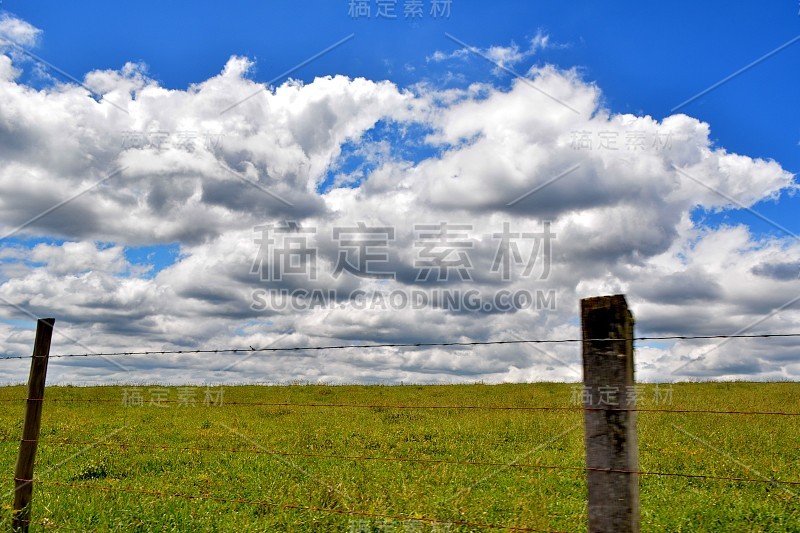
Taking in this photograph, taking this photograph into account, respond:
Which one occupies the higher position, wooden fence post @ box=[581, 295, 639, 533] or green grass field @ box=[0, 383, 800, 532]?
wooden fence post @ box=[581, 295, 639, 533]

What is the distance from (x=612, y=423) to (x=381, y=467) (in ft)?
25.0

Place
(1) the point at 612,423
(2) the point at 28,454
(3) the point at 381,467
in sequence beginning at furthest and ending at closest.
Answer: (3) the point at 381,467 < (2) the point at 28,454 < (1) the point at 612,423

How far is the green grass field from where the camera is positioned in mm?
8328

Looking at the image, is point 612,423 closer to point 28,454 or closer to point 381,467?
point 28,454

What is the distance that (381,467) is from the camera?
37.5ft

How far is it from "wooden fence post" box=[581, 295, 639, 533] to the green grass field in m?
3.53

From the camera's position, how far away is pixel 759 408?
2162cm

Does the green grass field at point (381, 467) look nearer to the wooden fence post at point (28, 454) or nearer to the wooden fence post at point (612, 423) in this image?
the wooden fence post at point (28, 454)

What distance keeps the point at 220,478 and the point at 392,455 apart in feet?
13.3

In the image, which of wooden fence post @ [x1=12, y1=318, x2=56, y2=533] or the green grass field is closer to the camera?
wooden fence post @ [x1=12, y1=318, x2=56, y2=533]

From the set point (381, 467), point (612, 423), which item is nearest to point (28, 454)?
point (381, 467)

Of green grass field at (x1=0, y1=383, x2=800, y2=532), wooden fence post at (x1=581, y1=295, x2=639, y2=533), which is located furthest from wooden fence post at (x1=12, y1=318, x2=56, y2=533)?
wooden fence post at (x1=581, y1=295, x2=639, y2=533)

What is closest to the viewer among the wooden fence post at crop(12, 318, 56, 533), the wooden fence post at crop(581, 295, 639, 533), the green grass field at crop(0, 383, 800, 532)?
the wooden fence post at crop(581, 295, 639, 533)

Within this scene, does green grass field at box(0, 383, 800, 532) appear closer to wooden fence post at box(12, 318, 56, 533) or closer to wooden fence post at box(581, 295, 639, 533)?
wooden fence post at box(12, 318, 56, 533)
